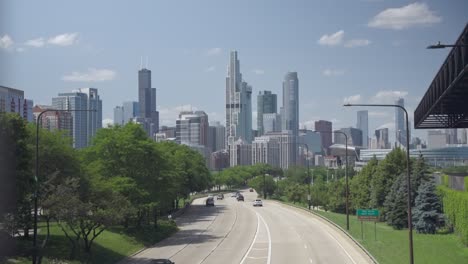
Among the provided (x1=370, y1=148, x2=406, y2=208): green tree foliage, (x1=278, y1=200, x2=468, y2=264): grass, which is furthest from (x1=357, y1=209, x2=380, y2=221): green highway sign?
(x1=370, y1=148, x2=406, y2=208): green tree foliage

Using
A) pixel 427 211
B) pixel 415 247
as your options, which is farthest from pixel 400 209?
pixel 415 247

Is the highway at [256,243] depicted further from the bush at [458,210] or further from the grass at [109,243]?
the bush at [458,210]

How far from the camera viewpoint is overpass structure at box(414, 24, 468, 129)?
2792 cm

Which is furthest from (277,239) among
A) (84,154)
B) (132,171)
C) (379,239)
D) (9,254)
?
(9,254)

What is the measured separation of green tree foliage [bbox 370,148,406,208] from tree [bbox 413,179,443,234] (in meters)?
15.5

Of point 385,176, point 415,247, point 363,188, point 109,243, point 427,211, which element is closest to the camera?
point 415,247

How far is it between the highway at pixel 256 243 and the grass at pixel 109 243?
105 cm

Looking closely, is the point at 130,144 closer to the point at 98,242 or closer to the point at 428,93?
the point at 98,242

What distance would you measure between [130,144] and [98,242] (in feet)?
39.2

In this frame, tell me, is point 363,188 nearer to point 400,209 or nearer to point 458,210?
point 400,209

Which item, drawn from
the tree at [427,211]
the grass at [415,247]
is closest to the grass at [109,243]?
the grass at [415,247]

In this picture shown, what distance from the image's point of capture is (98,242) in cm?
4216

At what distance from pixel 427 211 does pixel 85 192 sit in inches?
1148

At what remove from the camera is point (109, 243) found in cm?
4288
